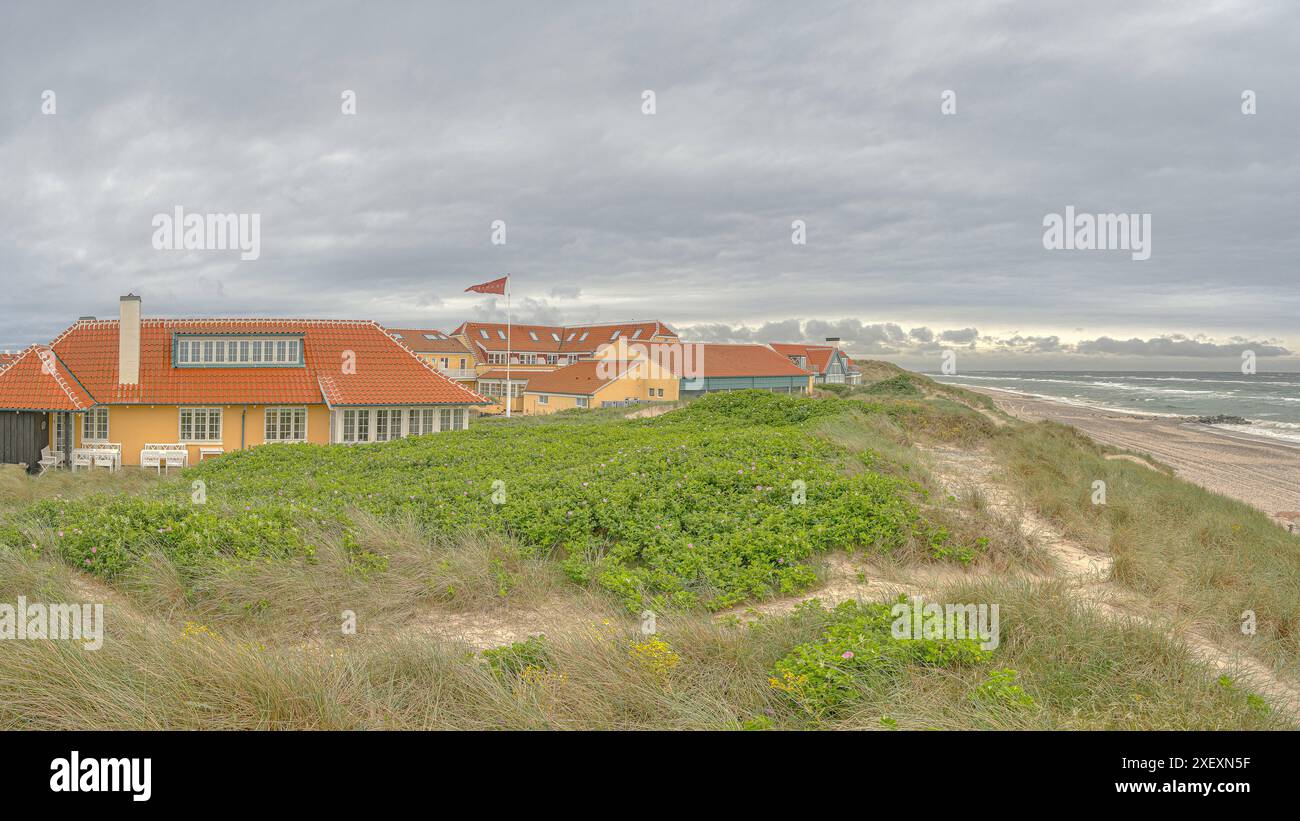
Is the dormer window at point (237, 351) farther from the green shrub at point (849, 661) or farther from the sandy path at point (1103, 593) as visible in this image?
the green shrub at point (849, 661)

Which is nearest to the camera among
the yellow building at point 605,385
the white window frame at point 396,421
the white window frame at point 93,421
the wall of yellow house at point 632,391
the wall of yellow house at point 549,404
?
the white window frame at point 93,421

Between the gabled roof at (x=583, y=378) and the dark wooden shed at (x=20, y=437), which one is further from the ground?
the gabled roof at (x=583, y=378)

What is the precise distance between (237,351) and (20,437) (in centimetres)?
715

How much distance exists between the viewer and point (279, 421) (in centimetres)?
2758

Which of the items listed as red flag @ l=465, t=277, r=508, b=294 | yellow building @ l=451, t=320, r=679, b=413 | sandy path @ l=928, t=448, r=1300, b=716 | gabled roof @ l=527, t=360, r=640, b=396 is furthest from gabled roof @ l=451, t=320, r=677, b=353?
sandy path @ l=928, t=448, r=1300, b=716

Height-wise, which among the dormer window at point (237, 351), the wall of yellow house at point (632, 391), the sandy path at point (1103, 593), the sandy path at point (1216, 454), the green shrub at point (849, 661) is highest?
the dormer window at point (237, 351)

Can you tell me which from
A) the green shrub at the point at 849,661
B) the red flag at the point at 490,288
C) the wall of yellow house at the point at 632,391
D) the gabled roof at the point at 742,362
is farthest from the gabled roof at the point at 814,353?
the green shrub at the point at 849,661

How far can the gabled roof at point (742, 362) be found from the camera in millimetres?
58719

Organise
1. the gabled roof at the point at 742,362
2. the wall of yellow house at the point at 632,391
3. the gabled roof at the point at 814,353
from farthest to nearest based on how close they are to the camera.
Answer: the gabled roof at the point at 814,353 < the gabled roof at the point at 742,362 < the wall of yellow house at the point at 632,391

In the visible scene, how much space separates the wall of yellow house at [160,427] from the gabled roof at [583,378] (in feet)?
84.6

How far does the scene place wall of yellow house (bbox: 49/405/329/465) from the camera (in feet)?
86.2

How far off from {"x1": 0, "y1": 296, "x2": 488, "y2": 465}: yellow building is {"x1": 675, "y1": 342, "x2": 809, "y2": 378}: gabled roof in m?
30.6

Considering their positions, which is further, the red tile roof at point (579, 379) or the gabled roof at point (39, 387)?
the red tile roof at point (579, 379)
